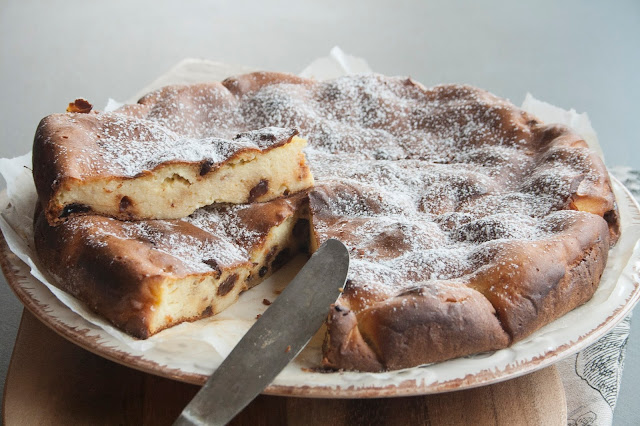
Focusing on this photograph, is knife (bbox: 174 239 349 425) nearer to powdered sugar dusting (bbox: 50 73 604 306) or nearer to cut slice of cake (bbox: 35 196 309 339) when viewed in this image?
powdered sugar dusting (bbox: 50 73 604 306)

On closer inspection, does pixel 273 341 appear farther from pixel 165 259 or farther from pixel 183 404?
pixel 165 259

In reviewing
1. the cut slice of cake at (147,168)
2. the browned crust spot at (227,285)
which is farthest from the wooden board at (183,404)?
the cut slice of cake at (147,168)

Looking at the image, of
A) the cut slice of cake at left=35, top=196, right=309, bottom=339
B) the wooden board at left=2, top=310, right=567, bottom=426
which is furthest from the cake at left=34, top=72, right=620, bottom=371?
the wooden board at left=2, top=310, right=567, bottom=426

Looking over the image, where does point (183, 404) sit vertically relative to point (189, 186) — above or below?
below

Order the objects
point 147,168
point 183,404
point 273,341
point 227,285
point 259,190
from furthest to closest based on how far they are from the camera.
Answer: point 259,190
point 147,168
point 227,285
point 183,404
point 273,341

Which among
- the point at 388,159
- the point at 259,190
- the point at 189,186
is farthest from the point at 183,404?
the point at 388,159

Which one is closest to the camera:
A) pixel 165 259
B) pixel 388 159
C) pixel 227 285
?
pixel 165 259
